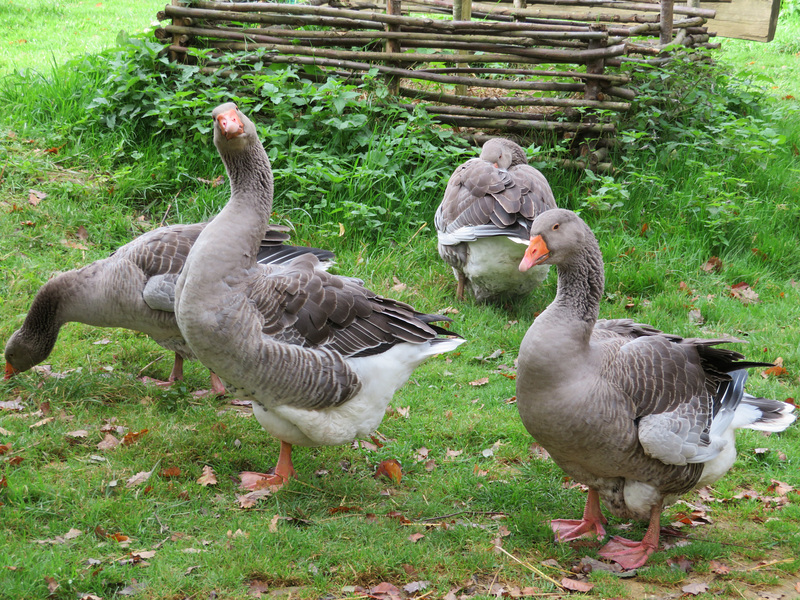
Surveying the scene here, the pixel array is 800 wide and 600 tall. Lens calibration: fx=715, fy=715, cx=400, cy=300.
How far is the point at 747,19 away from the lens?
11562 millimetres

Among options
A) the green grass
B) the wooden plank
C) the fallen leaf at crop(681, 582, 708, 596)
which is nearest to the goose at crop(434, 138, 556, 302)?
the fallen leaf at crop(681, 582, 708, 596)

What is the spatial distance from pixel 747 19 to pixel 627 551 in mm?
10710

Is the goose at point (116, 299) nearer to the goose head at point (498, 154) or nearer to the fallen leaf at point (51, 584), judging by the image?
the fallen leaf at point (51, 584)

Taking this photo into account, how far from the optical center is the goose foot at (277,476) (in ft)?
13.9

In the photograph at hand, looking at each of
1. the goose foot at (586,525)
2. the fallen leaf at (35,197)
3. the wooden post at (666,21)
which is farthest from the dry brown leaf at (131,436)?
the wooden post at (666,21)

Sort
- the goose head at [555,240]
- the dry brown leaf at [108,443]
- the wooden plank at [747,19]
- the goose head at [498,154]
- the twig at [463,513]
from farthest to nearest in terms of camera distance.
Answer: the wooden plank at [747,19], the goose head at [498,154], the dry brown leaf at [108,443], the twig at [463,513], the goose head at [555,240]

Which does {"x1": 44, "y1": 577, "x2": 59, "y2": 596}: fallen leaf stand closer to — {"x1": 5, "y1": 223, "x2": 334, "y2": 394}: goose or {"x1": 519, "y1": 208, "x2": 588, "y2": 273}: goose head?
{"x1": 5, "y1": 223, "x2": 334, "y2": 394}: goose

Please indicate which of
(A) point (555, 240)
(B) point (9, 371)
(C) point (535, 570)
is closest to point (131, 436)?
(B) point (9, 371)

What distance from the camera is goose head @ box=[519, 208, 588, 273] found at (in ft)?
12.0

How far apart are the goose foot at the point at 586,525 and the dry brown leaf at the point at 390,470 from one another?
3.19 feet

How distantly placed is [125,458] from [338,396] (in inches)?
54.5

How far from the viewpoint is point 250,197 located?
4047mm

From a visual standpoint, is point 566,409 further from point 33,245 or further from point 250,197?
point 33,245

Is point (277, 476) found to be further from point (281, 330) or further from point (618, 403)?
point (618, 403)
